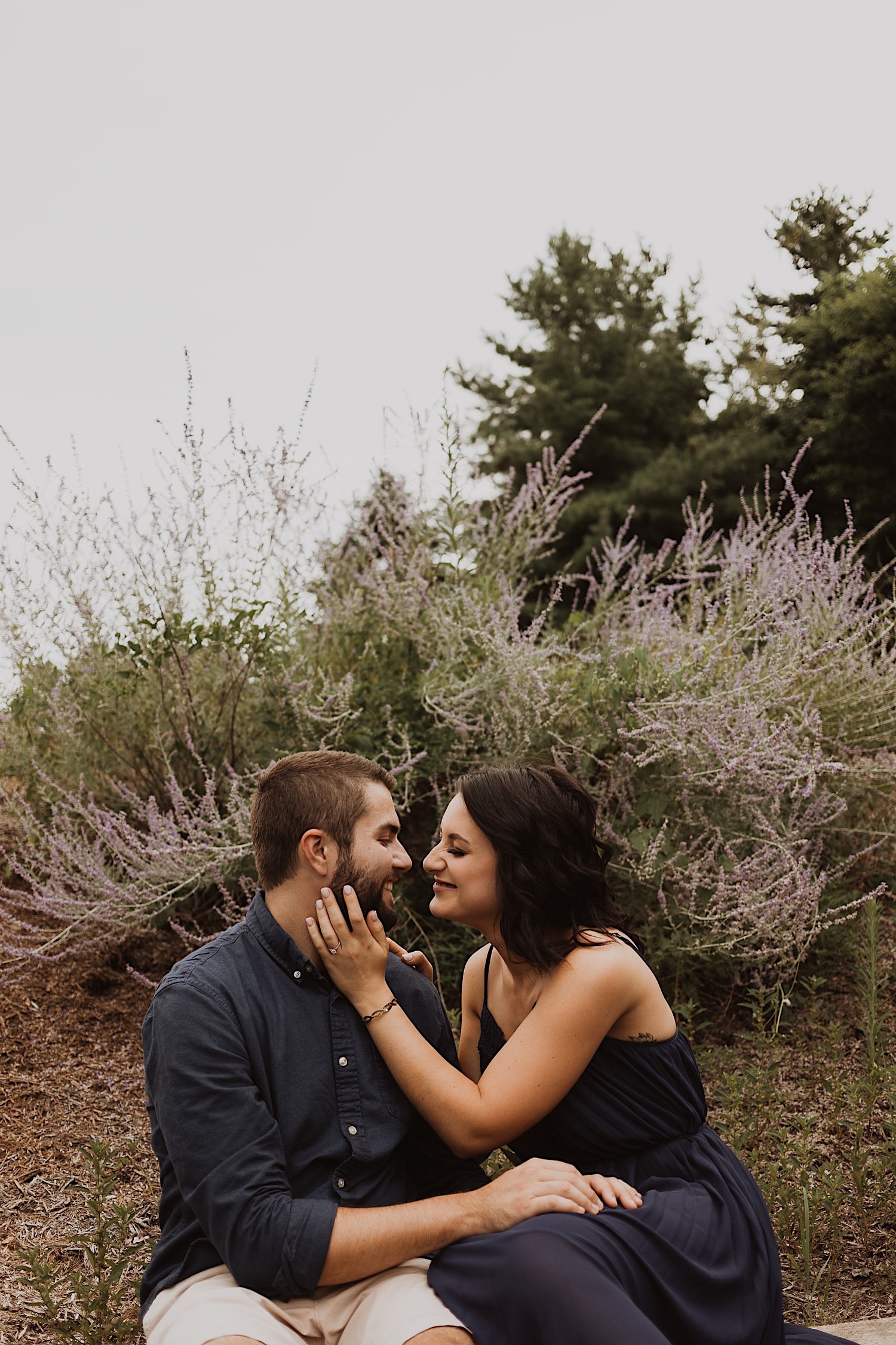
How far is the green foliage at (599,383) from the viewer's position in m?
17.1

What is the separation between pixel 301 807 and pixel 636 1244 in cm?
94

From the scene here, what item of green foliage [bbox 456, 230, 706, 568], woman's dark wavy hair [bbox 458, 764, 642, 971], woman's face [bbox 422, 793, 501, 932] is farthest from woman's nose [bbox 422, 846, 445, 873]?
green foliage [bbox 456, 230, 706, 568]

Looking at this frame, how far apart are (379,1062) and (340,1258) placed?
351 mm

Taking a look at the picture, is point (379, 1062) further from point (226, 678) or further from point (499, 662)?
point (226, 678)

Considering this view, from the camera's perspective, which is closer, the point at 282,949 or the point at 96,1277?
the point at 282,949

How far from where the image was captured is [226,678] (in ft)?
14.9

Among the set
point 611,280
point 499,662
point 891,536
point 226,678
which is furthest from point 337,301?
point 611,280

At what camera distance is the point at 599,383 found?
18266mm

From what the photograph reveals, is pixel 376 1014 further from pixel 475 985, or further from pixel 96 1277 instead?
pixel 96 1277

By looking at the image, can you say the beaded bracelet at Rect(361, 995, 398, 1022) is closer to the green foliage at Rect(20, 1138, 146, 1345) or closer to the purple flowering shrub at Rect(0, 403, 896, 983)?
the green foliage at Rect(20, 1138, 146, 1345)

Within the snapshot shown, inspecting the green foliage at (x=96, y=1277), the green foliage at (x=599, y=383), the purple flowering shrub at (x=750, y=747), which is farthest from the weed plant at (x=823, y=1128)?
the green foliage at (x=599, y=383)

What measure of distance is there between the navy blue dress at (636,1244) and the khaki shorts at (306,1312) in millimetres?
49

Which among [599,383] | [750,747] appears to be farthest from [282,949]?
[599,383]

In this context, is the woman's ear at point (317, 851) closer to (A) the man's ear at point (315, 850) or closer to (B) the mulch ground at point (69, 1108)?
(A) the man's ear at point (315, 850)
